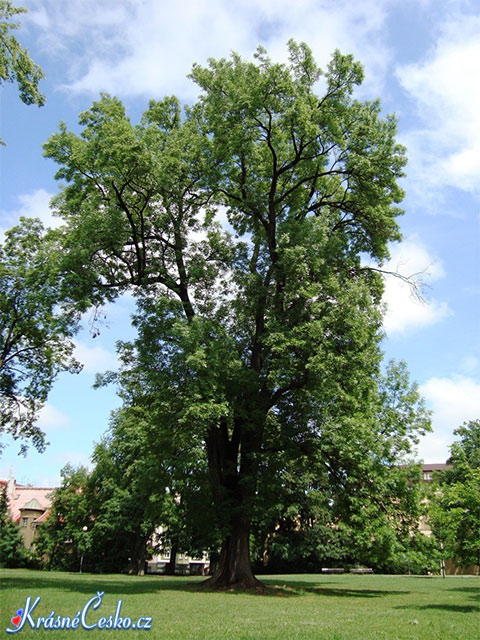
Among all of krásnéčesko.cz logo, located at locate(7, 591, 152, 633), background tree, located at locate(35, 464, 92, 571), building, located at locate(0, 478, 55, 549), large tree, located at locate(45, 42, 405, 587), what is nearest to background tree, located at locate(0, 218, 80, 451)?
large tree, located at locate(45, 42, 405, 587)

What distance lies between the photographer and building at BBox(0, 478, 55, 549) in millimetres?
63688

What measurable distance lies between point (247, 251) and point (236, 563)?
1222 centimetres

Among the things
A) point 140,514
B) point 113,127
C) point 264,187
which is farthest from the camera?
point 140,514

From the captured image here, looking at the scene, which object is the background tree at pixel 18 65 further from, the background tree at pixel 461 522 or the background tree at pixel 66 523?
the background tree at pixel 66 523

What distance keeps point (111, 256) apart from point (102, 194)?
93.7 inches

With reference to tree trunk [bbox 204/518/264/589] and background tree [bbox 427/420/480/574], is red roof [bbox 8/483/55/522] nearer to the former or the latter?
tree trunk [bbox 204/518/264/589]

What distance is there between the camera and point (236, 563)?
1917cm

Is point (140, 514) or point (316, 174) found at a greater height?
point (316, 174)

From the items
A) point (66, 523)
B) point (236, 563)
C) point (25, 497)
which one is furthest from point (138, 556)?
→ point (25, 497)

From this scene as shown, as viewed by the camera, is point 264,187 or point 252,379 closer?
point 252,379

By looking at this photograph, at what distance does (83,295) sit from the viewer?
19.1 m

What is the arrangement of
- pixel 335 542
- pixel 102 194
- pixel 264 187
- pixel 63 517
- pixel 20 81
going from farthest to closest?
pixel 63 517 → pixel 335 542 → pixel 264 187 → pixel 102 194 → pixel 20 81

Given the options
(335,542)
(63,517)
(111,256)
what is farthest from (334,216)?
(63,517)

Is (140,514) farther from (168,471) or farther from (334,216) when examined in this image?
(334,216)
